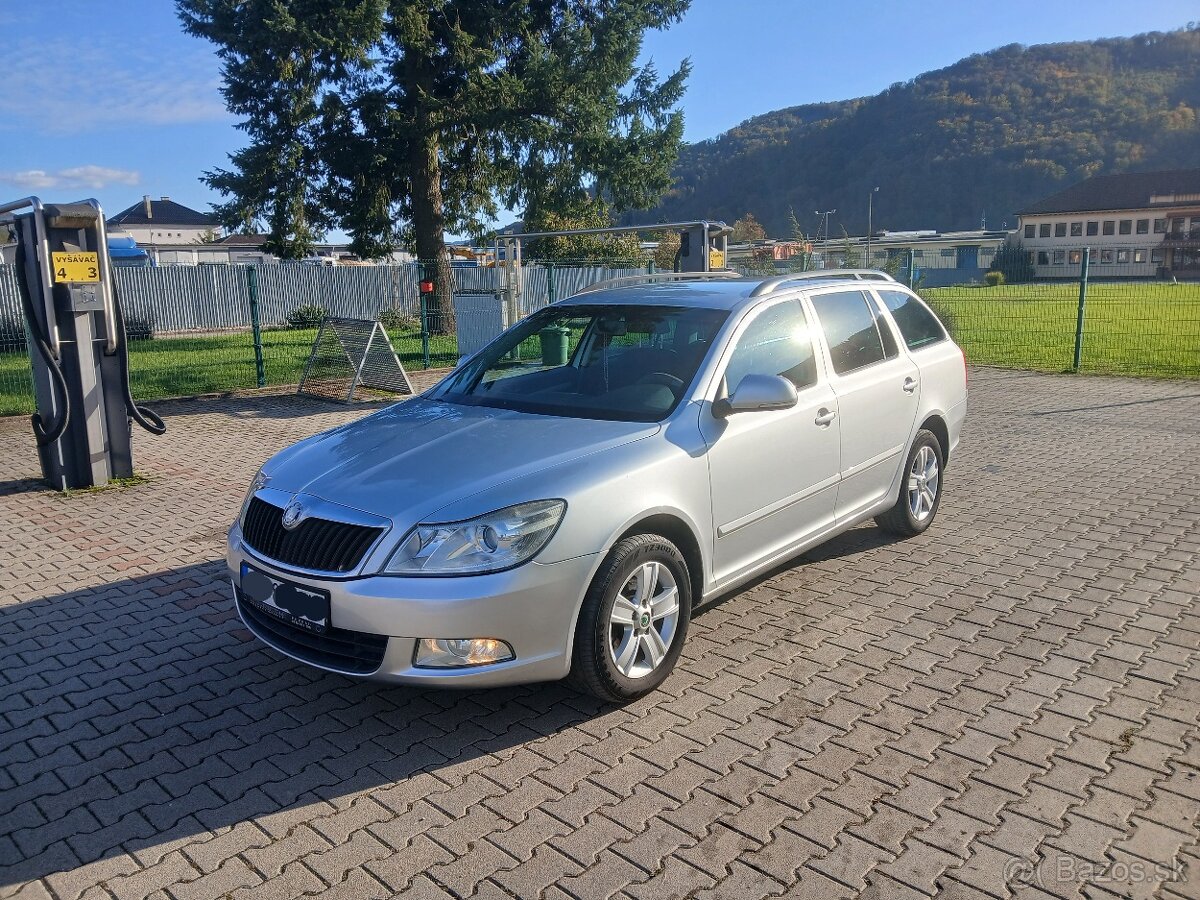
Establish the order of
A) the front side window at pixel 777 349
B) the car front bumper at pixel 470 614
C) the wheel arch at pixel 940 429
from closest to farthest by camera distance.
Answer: the car front bumper at pixel 470 614
the front side window at pixel 777 349
the wheel arch at pixel 940 429

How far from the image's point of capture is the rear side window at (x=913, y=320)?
6250 mm

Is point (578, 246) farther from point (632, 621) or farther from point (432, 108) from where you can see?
point (632, 621)

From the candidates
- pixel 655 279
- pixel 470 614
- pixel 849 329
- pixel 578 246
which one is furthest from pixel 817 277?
pixel 578 246

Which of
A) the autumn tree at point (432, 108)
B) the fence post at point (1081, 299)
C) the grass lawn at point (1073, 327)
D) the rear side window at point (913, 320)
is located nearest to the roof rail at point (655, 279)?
the rear side window at point (913, 320)

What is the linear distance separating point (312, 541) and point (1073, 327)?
2312cm

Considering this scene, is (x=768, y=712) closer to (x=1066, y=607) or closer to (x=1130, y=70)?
(x=1066, y=607)

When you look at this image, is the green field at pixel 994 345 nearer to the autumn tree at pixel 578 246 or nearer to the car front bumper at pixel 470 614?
the car front bumper at pixel 470 614

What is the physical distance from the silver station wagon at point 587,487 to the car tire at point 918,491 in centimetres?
18

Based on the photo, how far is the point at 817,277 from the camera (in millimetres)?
5801

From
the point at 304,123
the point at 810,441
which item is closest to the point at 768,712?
the point at 810,441

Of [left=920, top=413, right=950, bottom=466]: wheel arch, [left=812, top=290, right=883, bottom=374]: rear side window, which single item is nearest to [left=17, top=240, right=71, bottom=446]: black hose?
[left=812, top=290, right=883, bottom=374]: rear side window

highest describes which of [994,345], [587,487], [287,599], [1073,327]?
[587,487]

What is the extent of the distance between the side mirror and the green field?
35.0ft

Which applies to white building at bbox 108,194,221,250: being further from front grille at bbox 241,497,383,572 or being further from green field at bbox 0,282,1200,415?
front grille at bbox 241,497,383,572
